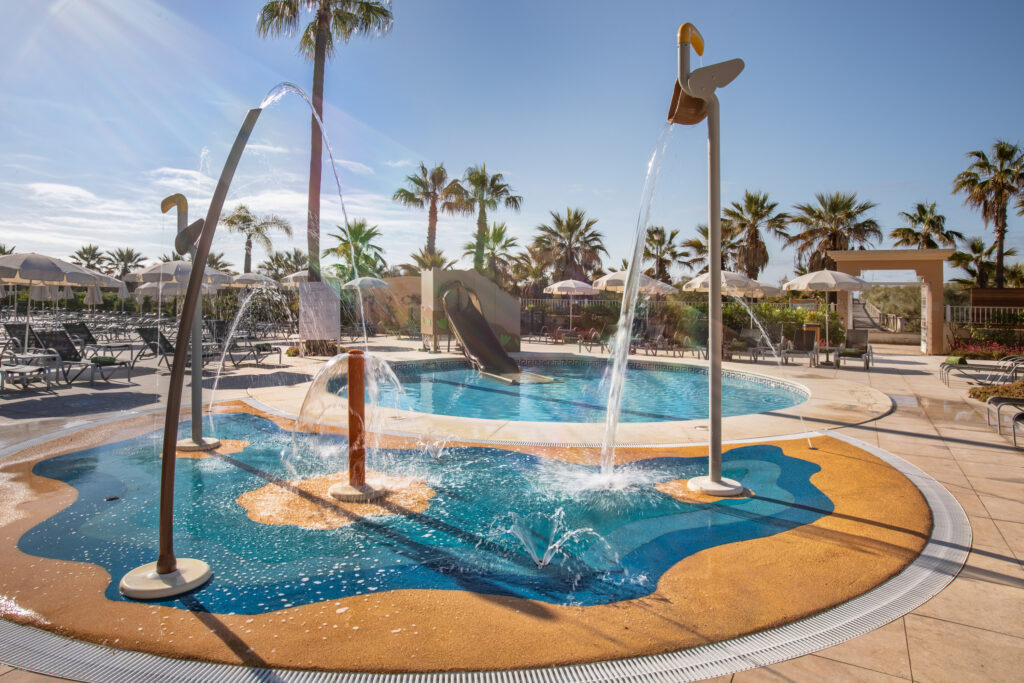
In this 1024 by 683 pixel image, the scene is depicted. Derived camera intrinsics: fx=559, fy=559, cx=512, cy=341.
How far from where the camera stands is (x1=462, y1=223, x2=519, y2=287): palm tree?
36.5 m

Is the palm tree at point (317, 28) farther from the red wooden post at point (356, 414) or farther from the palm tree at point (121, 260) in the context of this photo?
the palm tree at point (121, 260)

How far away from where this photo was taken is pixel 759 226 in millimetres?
31516

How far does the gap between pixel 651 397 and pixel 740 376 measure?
3.79 metres

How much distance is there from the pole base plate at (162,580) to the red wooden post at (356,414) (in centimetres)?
155

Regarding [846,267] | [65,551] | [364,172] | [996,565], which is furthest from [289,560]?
[846,267]

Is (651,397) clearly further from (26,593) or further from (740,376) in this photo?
(26,593)

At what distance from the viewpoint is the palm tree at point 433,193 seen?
35.8 m

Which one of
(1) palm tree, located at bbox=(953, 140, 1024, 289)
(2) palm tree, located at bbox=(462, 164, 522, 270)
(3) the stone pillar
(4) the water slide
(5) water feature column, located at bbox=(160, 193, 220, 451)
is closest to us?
(5) water feature column, located at bbox=(160, 193, 220, 451)

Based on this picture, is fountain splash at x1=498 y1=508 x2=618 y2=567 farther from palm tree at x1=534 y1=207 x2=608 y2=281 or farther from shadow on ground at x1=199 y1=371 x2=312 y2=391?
palm tree at x1=534 y1=207 x2=608 y2=281

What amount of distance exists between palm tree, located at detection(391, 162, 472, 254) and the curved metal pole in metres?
33.4

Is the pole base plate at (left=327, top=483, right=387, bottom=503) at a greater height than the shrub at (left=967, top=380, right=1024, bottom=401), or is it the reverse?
the shrub at (left=967, top=380, right=1024, bottom=401)

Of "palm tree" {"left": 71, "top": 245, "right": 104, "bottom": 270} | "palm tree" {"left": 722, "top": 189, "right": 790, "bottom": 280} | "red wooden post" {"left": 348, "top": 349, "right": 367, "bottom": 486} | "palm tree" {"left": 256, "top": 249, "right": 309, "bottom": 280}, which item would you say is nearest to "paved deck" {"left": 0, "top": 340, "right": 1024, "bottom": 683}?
"red wooden post" {"left": 348, "top": 349, "right": 367, "bottom": 486}

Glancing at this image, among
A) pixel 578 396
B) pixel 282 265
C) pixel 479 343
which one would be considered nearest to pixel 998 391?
pixel 578 396

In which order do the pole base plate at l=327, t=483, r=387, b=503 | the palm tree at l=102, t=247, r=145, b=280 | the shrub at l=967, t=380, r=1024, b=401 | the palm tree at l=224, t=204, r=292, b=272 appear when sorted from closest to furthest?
the pole base plate at l=327, t=483, r=387, b=503 < the shrub at l=967, t=380, r=1024, b=401 < the palm tree at l=224, t=204, r=292, b=272 < the palm tree at l=102, t=247, r=145, b=280
